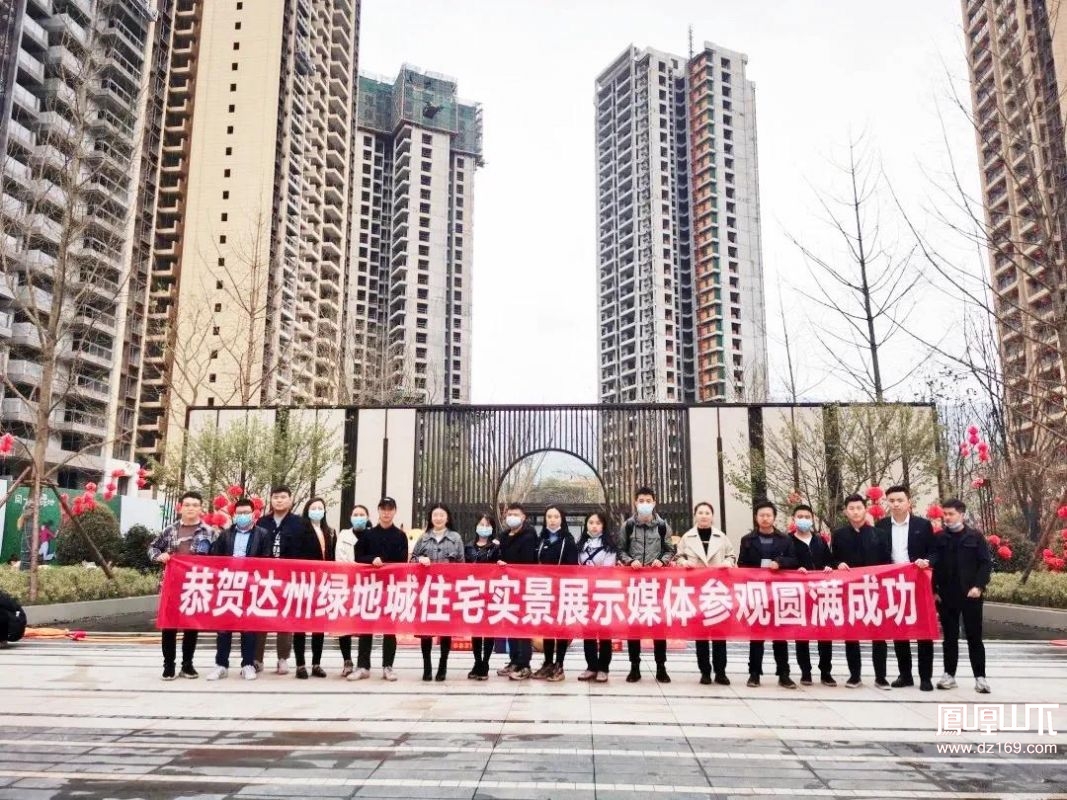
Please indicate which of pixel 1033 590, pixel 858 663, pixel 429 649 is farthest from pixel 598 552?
pixel 1033 590

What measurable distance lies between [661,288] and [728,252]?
26.3ft

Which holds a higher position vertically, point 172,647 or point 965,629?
point 965,629

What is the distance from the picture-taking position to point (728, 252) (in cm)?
8438

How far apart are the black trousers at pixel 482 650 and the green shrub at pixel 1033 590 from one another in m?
9.34

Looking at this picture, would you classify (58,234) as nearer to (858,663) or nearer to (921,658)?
(858,663)

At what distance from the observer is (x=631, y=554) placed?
779 cm

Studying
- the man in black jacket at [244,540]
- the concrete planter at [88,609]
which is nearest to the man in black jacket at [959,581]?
the man in black jacket at [244,540]

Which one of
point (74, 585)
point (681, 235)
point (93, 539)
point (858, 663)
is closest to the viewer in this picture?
point (858, 663)

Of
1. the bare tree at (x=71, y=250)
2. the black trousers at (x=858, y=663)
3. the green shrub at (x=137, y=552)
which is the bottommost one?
the black trousers at (x=858, y=663)

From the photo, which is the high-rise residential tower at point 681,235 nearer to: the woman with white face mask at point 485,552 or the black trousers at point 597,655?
the woman with white face mask at point 485,552

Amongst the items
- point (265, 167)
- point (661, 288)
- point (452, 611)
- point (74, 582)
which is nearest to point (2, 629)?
point (74, 582)

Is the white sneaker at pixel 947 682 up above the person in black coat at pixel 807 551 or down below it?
below

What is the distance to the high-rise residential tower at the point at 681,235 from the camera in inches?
3255

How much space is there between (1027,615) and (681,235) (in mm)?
78577
